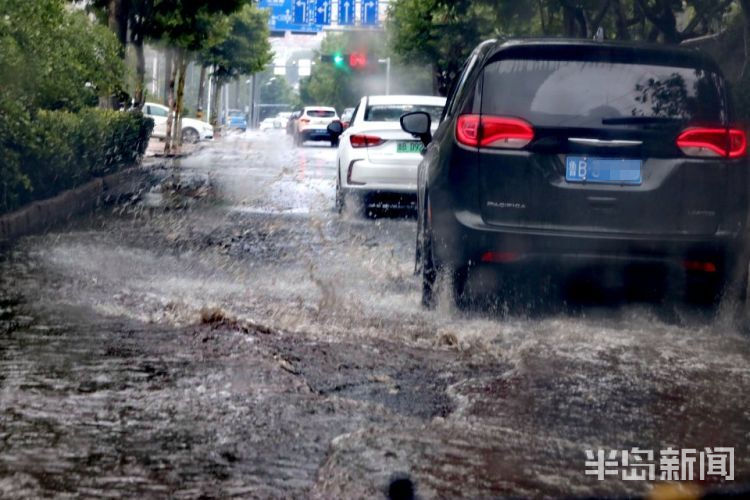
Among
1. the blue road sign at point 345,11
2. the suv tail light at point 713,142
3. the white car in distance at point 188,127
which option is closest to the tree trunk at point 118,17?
the suv tail light at point 713,142

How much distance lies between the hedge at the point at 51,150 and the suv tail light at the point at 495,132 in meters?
6.01

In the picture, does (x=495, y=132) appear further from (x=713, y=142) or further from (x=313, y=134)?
(x=313, y=134)

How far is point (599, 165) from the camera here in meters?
7.19

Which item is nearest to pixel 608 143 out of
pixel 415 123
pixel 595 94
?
pixel 595 94

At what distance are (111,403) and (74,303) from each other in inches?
109

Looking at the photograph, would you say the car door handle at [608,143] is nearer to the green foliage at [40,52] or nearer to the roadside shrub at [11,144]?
the green foliage at [40,52]

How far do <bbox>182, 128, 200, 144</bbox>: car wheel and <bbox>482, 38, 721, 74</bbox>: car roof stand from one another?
4564 cm

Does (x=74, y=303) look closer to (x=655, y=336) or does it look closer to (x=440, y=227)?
(x=440, y=227)

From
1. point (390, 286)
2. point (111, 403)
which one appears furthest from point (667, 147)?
point (111, 403)

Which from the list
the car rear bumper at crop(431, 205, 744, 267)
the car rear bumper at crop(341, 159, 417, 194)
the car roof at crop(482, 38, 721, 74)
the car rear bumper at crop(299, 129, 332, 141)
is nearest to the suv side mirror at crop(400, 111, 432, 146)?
the car roof at crop(482, 38, 721, 74)

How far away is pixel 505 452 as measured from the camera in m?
4.66

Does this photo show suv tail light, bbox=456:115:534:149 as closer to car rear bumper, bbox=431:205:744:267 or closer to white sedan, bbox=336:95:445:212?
car rear bumper, bbox=431:205:744:267

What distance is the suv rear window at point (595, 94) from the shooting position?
284 inches

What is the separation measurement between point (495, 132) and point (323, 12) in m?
52.6
